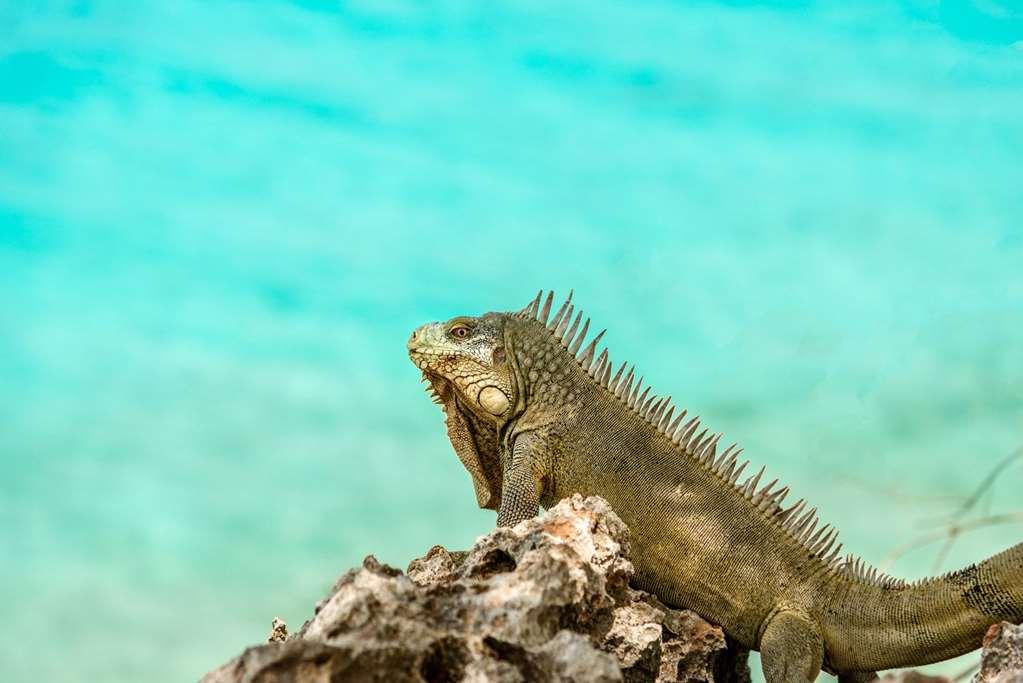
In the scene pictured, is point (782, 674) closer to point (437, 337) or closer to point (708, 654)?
point (708, 654)

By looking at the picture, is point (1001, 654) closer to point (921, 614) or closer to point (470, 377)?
point (921, 614)

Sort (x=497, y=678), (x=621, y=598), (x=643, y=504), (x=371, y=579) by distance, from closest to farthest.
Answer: (x=497, y=678), (x=371, y=579), (x=621, y=598), (x=643, y=504)

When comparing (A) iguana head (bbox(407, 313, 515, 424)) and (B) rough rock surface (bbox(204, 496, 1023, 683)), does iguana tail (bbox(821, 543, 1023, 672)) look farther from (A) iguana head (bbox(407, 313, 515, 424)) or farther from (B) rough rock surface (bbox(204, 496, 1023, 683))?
(A) iguana head (bbox(407, 313, 515, 424))

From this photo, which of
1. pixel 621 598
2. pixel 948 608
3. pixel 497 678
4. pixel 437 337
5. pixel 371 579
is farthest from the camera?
pixel 437 337

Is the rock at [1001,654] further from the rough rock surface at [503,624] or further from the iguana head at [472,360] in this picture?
the iguana head at [472,360]

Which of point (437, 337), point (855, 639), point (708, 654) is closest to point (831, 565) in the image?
point (855, 639)

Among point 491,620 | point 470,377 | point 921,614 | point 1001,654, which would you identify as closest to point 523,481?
point 470,377

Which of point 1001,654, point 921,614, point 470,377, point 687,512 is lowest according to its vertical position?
point 1001,654
